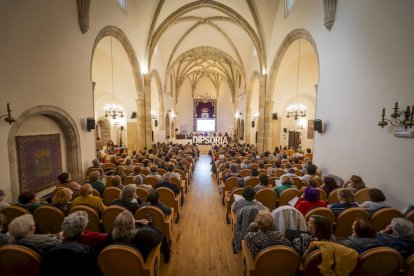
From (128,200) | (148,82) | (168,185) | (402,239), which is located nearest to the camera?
(402,239)

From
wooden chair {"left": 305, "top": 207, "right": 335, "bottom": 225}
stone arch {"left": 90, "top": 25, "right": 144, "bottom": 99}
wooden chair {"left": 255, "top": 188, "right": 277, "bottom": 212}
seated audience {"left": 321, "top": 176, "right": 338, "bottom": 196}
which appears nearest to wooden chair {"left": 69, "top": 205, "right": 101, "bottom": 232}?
wooden chair {"left": 255, "top": 188, "right": 277, "bottom": 212}

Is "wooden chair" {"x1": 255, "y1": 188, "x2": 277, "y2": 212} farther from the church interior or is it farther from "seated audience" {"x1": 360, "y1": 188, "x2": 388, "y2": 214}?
"seated audience" {"x1": 360, "y1": 188, "x2": 388, "y2": 214}

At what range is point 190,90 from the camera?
30.3m

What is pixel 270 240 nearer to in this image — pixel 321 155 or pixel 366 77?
pixel 366 77

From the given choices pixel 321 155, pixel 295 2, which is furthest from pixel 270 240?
pixel 295 2

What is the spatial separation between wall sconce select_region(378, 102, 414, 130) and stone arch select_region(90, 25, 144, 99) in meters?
8.62

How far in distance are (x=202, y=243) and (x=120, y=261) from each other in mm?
2320

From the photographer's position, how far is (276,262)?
2.25 meters

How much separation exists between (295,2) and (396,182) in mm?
8187

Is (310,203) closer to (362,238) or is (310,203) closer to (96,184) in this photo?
(362,238)

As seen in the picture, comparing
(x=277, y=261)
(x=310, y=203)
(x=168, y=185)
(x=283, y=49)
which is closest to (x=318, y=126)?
(x=310, y=203)

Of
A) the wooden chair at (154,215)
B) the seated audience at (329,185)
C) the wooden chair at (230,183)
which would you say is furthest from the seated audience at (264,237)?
the wooden chair at (230,183)

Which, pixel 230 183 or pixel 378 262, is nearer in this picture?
pixel 378 262

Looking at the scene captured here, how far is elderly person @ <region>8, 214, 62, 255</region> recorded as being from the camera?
233 centimetres
